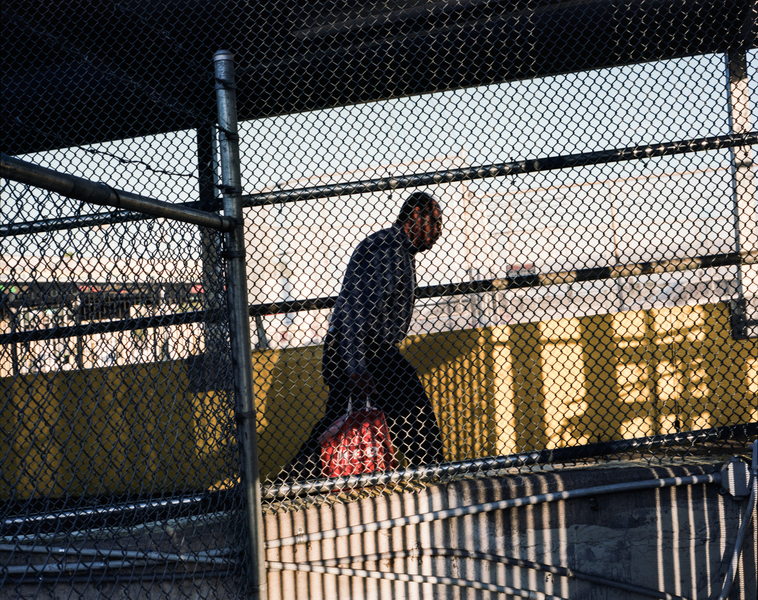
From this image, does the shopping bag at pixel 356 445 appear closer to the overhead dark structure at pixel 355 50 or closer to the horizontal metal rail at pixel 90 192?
the horizontal metal rail at pixel 90 192

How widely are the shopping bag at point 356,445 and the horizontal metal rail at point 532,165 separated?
1.10 metres

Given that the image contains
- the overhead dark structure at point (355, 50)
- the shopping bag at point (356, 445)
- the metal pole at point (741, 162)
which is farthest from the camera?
the overhead dark structure at point (355, 50)

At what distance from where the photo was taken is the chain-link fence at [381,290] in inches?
105

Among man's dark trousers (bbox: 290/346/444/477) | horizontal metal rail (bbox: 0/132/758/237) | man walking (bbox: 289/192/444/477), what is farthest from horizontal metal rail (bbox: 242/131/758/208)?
man's dark trousers (bbox: 290/346/444/477)

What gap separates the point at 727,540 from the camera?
2.73 m

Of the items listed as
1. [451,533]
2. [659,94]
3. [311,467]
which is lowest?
[451,533]

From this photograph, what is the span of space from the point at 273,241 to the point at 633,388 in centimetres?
220

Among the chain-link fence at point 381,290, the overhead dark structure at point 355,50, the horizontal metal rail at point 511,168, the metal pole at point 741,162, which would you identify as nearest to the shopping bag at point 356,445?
the chain-link fence at point 381,290

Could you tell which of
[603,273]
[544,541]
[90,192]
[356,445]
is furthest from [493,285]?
[90,192]

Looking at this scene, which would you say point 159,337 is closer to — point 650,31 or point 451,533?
point 451,533

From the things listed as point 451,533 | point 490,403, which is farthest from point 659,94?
point 451,533

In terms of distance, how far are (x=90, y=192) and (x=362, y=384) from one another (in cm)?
171

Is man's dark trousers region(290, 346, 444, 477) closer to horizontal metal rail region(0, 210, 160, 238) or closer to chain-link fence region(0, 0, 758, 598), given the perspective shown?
chain-link fence region(0, 0, 758, 598)

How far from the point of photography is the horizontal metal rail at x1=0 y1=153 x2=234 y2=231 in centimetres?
159
